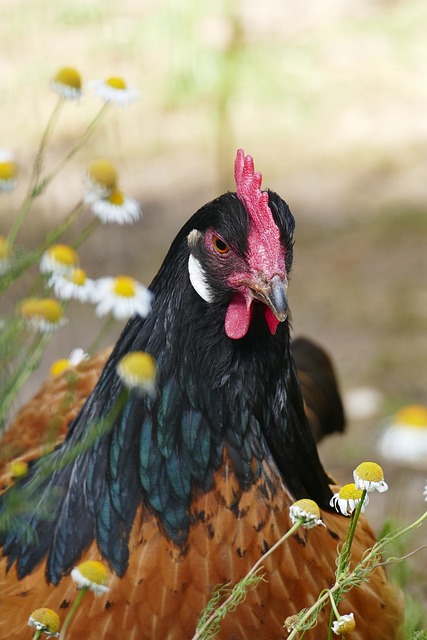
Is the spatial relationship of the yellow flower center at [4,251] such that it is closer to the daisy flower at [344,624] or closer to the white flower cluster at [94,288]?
the white flower cluster at [94,288]

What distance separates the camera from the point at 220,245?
2.08 metres

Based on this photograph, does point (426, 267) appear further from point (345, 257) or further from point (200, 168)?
point (200, 168)

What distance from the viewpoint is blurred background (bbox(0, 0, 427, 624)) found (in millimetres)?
5043

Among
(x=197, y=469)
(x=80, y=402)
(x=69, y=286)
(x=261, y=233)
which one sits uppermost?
(x=261, y=233)

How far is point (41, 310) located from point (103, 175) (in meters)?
0.32

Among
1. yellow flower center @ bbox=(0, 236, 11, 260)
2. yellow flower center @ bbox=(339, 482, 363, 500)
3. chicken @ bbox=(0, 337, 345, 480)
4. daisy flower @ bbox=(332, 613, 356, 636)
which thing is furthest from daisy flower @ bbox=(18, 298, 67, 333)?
daisy flower @ bbox=(332, 613, 356, 636)

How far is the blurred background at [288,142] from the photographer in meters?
5.04

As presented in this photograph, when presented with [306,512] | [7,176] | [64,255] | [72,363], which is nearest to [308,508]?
[306,512]

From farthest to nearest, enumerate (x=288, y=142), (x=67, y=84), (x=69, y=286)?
(x=288, y=142) < (x=67, y=84) < (x=69, y=286)

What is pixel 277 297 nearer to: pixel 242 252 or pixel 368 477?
pixel 242 252

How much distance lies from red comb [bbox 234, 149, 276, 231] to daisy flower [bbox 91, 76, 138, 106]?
11.5 inches

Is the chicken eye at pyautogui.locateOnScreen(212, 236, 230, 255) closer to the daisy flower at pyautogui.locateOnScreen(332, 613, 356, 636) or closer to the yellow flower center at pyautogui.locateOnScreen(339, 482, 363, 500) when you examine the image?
the yellow flower center at pyautogui.locateOnScreen(339, 482, 363, 500)

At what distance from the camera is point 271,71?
6555mm

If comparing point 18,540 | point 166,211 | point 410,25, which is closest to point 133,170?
point 166,211
